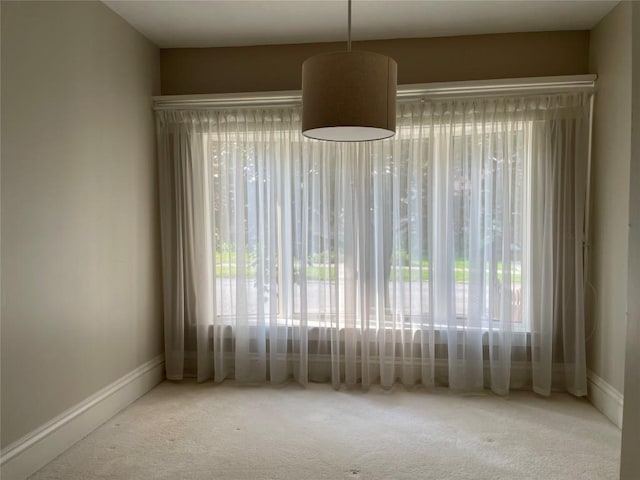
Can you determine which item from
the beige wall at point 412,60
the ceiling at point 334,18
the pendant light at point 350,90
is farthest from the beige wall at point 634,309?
the beige wall at point 412,60

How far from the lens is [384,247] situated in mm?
3406

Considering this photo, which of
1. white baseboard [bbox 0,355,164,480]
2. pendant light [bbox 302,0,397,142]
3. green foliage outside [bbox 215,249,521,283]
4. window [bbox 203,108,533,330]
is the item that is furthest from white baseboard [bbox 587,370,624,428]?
white baseboard [bbox 0,355,164,480]

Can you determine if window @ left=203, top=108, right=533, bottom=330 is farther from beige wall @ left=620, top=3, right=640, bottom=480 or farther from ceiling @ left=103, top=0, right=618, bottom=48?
beige wall @ left=620, top=3, right=640, bottom=480

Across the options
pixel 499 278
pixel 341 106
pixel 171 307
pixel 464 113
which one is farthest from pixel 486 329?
pixel 171 307

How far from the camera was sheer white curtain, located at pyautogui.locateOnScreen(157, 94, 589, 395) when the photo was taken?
324 centimetres

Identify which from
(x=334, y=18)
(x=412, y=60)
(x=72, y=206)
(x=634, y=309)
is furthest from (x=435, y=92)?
(x=634, y=309)

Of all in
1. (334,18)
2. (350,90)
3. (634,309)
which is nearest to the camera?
(634,309)

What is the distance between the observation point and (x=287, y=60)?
11.6ft

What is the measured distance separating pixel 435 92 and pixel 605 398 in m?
2.34

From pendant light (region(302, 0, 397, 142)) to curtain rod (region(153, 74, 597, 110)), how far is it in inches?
54.1

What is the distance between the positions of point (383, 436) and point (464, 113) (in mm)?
2244

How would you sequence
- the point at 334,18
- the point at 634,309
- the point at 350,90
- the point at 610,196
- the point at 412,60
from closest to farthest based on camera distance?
1. the point at 634,309
2. the point at 350,90
3. the point at 610,196
4. the point at 334,18
5. the point at 412,60

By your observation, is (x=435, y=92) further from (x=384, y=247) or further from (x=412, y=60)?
(x=384, y=247)

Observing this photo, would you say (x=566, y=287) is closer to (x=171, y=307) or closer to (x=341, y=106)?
(x=341, y=106)
